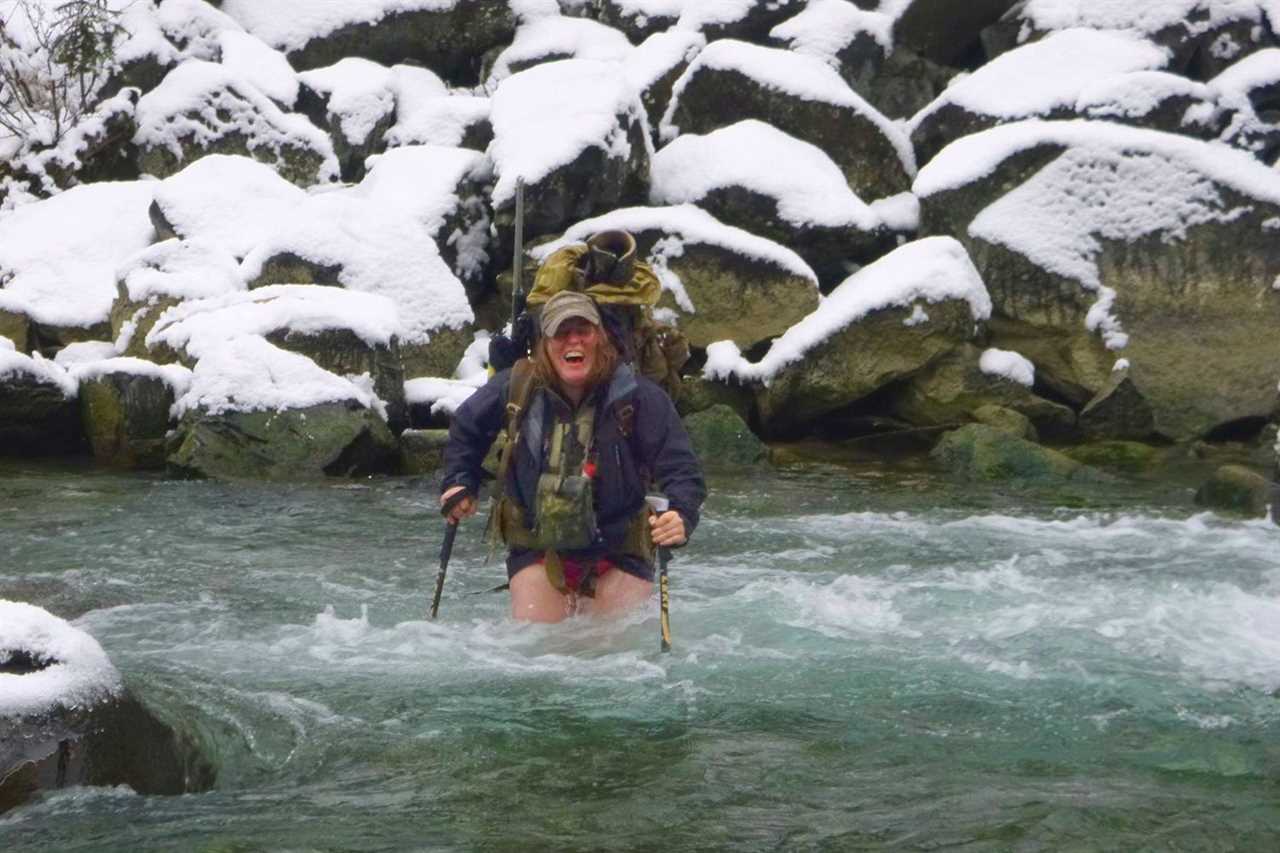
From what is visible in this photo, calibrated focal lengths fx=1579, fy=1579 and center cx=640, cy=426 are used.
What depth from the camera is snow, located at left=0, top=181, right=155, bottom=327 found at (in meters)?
16.1

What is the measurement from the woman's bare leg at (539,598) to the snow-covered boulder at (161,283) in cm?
847

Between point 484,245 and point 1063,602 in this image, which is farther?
point 484,245

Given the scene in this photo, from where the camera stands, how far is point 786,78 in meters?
17.8

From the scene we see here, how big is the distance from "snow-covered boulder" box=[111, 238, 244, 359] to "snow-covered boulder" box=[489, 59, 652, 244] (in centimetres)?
301

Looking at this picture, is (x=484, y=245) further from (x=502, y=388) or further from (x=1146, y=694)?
(x=1146, y=694)

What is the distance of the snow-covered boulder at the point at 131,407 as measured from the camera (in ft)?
42.4

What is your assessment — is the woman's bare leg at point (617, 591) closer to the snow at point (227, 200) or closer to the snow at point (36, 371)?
the snow at point (36, 371)

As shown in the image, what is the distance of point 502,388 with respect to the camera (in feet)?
22.5

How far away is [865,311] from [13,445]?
24.6 feet

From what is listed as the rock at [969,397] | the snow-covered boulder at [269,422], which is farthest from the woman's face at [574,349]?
the rock at [969,397]

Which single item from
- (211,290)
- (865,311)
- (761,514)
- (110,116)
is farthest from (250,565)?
(110,116)

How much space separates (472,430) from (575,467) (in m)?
0.53

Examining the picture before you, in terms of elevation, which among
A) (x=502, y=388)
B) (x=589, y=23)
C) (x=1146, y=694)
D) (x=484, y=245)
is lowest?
(x=1146, y=694)

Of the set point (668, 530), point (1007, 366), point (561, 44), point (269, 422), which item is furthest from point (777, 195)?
point (668, 530)
